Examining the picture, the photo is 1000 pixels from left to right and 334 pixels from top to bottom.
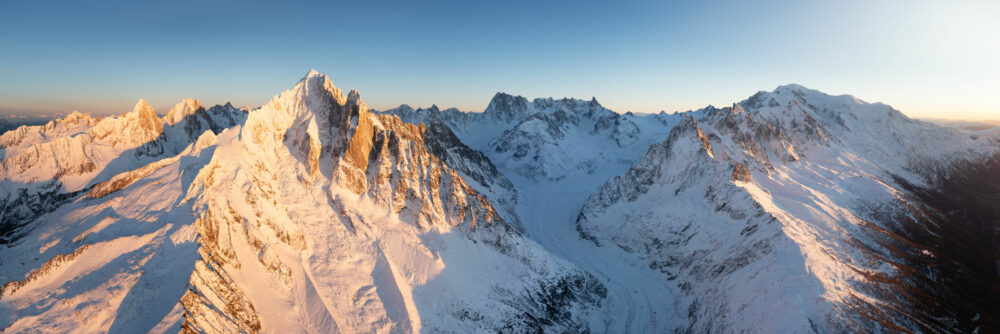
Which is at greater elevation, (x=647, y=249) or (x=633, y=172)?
(x=633, y=172)

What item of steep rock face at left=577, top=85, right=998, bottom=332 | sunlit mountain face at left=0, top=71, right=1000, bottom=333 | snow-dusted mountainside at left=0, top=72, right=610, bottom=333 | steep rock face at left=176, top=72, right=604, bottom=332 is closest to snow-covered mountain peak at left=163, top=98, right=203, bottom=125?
sunlit mountain face at left=0, top=71, right=1000, bottom=333

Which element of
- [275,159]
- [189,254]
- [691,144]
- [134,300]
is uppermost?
[691,144]

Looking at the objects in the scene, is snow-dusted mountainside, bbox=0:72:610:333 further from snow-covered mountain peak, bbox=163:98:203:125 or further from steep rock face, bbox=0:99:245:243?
snow-covered mountain peak, bbox=163:98:203:125

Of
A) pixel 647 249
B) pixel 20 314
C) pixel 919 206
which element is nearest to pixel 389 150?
pixel 20 314

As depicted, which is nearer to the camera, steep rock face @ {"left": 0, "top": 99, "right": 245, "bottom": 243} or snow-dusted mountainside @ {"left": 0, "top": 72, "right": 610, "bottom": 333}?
snow-dusted mountainside @ {"left": 0, "top": 72, "right": 610, "bottom": 333}

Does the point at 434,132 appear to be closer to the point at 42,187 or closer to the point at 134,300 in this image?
the point at 42,187

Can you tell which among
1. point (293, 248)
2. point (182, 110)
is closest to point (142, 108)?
point (182, 110)
